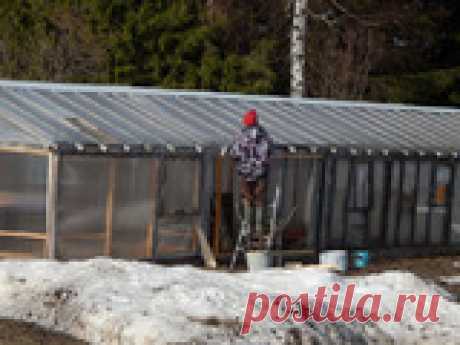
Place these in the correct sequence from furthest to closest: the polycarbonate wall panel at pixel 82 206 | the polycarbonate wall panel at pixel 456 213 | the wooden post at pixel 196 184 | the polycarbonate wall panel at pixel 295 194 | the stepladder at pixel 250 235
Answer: the polycarbonate wall panel at pixel 456 213, the polycarbonate wall panel at pixel 295 194, the wooden post at pixel 196 184, the stepladder at pixel 250 235, the polycarbonate wall panel at pixel 82 206

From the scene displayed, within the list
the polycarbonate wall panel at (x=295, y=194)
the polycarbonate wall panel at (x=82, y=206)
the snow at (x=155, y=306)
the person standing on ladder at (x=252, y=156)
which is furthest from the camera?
the polycarbonate wall panel at (x=295, y=194)

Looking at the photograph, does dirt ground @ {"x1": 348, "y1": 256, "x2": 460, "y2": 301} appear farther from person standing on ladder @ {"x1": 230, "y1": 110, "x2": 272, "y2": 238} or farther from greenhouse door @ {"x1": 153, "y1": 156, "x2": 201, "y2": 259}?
greenhouse door @ {"x1": 153, "y1": 156, "x2": 201, "y2": 259}

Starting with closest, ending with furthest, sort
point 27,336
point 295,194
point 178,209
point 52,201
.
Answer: point 27,336 < point 52,201 < point 178,209 < point 295,194

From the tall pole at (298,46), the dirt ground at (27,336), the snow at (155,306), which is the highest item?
the tall pole at (298,46)

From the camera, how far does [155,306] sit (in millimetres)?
10453

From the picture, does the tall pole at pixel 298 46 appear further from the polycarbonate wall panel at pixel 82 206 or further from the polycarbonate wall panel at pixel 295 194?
the polycarbonate wall panel at pixel 82 206

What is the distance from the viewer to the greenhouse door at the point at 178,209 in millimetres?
17625

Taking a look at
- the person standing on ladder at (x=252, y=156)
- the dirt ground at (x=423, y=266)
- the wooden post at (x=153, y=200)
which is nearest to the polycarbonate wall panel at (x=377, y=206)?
the dirt ground at (x=423, y=266)

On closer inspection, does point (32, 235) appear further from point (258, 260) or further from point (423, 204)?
point (423, 204)

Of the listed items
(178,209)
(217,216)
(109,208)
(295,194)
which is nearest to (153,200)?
(178,209)

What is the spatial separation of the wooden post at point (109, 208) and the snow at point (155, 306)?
4797 millimetres

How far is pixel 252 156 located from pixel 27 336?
7.35 metres

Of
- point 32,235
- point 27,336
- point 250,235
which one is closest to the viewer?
point 27,336

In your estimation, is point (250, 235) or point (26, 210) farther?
point (250, 235)
